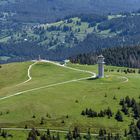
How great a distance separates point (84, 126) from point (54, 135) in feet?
38.0

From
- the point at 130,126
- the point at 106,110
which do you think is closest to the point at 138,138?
the point at 130,126

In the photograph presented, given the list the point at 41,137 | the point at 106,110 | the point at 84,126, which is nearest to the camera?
the point at 41,137

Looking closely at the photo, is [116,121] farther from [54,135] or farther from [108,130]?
[54,135]

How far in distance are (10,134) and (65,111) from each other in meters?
25.6

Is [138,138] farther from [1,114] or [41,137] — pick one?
[1,114]

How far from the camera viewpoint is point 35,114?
643 ft

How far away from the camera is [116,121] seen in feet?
634

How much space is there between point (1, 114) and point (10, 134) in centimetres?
1917

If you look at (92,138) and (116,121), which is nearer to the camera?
(92,138)

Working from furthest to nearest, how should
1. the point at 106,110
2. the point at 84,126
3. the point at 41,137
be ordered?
the point at 106,110
the point at 84,126
the point at 41,137

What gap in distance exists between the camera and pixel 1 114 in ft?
647

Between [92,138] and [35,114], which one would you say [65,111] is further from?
[92,138]

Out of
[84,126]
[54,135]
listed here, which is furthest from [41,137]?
[84,126]

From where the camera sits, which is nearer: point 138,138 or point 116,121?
point 138,138
